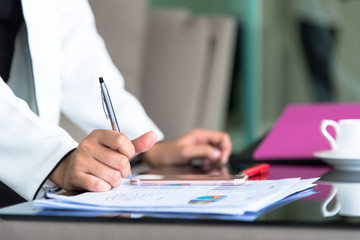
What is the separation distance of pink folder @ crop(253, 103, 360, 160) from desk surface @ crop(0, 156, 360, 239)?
44 cm

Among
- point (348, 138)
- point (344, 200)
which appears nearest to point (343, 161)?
point (348, 138)

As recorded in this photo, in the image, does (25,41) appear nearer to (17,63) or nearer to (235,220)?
(17,63)

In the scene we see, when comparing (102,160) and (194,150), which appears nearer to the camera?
(102,160)

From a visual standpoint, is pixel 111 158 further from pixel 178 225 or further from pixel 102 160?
pixel 178 225

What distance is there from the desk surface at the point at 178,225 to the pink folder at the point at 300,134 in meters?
0.44

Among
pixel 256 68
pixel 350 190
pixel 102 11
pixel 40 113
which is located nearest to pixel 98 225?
pixel 350 190

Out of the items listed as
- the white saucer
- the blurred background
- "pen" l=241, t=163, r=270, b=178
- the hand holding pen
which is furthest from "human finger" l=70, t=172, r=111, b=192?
the blurred background

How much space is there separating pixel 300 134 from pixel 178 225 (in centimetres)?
63

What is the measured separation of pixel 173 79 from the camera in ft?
7.01

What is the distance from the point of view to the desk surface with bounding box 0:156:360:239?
0.41 metres

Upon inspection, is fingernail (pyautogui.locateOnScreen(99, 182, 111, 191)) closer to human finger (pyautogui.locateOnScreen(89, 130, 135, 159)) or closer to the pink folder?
human finger (pyautogui.locateOnScreen(89, 130, 135, 159))

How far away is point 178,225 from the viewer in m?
0.43

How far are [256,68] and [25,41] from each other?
2531mm

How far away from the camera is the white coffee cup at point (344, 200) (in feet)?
1.51
